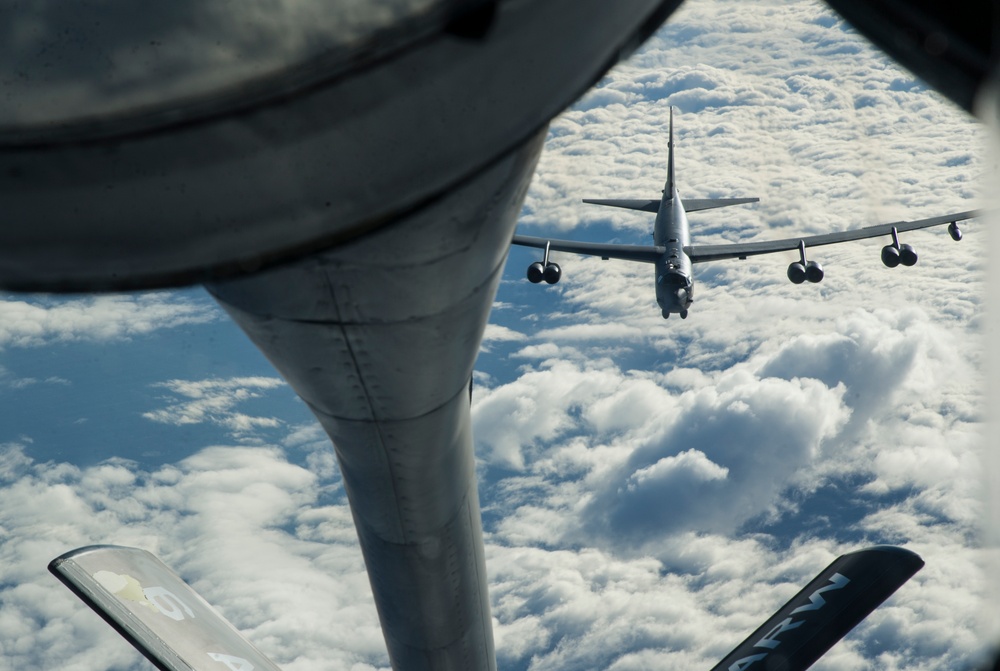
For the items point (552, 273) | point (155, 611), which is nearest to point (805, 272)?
point (552, 273)

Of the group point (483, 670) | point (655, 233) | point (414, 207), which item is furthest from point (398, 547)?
point (655, 233)

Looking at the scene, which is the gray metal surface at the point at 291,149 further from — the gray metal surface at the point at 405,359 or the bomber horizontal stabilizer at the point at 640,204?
the bomber horizontal stabilizer at the point at 640,204

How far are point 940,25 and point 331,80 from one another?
4.25 feet

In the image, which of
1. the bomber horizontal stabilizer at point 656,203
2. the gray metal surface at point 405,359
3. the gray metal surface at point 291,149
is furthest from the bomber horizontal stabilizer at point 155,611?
the bomber horizontal stabilizer at point 656,203

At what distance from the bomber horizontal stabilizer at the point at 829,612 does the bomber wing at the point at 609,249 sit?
37131 mm

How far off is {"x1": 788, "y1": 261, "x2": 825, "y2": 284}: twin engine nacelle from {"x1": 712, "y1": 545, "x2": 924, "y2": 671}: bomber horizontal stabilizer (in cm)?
3145

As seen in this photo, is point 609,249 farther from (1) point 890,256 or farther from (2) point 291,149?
(2) point 291,149

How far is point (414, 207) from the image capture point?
1810mm

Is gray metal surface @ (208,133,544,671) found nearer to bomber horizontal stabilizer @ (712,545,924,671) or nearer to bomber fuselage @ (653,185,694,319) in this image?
bomber horizontal stabilizer @ (712,545,924,671)

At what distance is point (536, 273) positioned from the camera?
135 ft

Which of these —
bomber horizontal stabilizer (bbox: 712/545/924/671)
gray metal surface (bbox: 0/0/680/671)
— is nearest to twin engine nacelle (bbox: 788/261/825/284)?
bomber horizontal stabilizer (bbox: 712/545/924/671)

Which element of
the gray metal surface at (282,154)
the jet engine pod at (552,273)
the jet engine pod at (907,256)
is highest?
the jet engine pod at (552,273)

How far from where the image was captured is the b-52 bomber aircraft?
3922cm

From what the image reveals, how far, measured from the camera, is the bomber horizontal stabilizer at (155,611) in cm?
900
